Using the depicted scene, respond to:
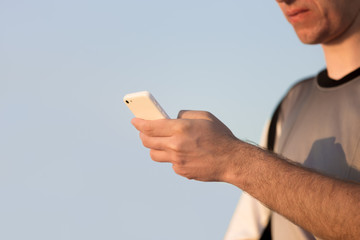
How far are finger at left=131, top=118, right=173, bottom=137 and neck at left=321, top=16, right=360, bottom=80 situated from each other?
0.97 meters

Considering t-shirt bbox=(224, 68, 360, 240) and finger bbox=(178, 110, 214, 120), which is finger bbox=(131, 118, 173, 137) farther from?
t-shirt bbox=(224, 68, 360, 240)

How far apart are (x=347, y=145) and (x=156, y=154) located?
791 millimetres

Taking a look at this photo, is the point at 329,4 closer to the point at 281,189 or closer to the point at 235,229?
the point at 281,189

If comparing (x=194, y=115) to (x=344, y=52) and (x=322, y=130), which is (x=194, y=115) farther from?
(x=344, y=52)

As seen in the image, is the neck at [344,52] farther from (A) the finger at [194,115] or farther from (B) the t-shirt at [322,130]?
(A) the finger at [194,115]

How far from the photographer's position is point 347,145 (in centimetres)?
191

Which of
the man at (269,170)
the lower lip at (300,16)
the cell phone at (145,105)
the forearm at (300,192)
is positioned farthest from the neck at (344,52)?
the cell phone at (145,105)

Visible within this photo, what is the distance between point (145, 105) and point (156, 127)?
11 cm

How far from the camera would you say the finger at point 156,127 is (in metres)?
1.50

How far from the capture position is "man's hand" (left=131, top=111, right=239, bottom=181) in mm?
1485

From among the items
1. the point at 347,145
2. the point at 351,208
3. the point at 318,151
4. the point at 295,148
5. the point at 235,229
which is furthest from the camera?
the point at 235,229

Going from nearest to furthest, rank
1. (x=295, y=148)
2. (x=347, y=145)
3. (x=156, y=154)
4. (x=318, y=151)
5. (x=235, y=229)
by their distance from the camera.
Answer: (x=156, y=154) < (x=347, y=145) < (x=318, y=151) < (x=295, y=148) < (x=235, y=229)

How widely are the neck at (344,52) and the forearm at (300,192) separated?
2.45 ft

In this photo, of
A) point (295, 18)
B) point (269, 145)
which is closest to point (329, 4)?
point (295, 18)
